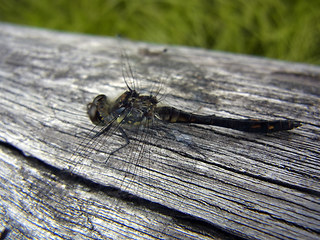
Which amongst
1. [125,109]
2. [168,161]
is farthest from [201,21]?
[168,161]

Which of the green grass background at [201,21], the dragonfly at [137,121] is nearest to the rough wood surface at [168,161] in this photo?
the dragonfly at [137,121]

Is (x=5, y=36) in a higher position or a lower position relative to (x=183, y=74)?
higher

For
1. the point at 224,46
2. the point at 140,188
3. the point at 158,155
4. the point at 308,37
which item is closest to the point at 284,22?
the point at 308,37

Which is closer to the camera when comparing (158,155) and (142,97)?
(158,155)

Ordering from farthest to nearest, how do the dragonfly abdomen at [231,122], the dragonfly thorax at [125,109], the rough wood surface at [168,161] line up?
the dragonfly thorax at [125,109], the dragonfly abdomen at [231,122], the rough wood surface at [168,161]

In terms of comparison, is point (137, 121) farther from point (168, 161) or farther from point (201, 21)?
point (201, 21)

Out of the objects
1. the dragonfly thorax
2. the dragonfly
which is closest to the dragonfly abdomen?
the dragonfly

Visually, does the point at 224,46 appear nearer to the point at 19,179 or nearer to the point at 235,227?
the point at 235,227

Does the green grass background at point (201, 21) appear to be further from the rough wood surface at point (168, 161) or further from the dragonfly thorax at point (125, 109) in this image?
the dragonfly thorax at point (125, 109)
